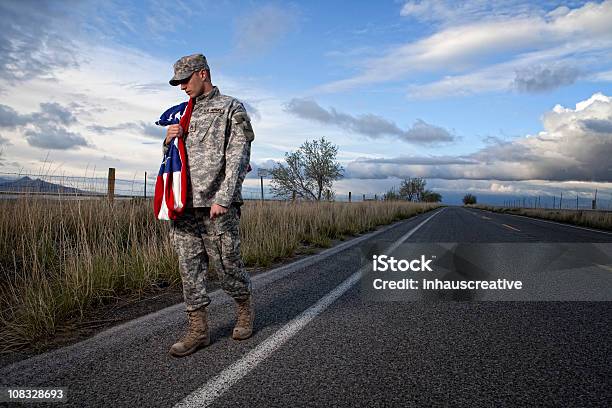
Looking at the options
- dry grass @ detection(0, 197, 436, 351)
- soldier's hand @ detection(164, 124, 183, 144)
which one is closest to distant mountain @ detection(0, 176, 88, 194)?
dry grass @ detection(0, 197, 436, 351)

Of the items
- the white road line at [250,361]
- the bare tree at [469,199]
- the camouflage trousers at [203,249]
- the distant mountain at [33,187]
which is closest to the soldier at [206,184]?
the camouflage trousers at [203,249]

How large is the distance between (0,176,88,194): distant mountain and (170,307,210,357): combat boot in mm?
5930

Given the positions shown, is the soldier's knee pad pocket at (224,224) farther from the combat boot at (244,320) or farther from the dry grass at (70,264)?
the dry grass at (70,264)

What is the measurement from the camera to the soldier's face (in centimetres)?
326

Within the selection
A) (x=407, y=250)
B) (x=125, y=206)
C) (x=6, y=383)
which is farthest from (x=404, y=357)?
(x=125, y=206)

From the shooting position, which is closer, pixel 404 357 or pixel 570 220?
pixel 404 357

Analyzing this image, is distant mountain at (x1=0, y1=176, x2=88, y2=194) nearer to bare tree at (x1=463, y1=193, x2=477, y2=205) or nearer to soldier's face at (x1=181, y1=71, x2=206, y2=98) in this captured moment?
soldier's face at (x1=181, y1=71, x2=206, y2=98)

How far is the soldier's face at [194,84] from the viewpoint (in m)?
3.26

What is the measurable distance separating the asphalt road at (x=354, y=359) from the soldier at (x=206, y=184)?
1.49ft

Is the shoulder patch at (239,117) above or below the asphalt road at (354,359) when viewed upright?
above

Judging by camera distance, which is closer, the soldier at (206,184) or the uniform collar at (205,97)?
the soldier at (206,184)

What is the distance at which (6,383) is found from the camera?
2621mm

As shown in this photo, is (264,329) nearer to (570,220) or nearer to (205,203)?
(205,203)

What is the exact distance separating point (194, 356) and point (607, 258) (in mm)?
8049
